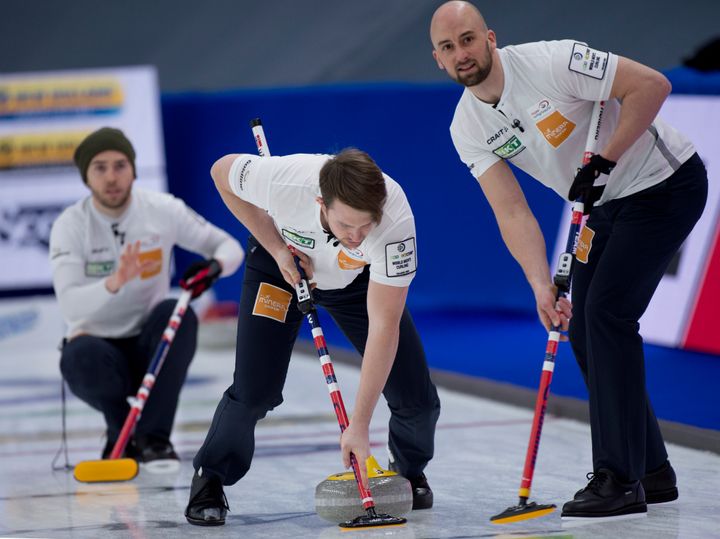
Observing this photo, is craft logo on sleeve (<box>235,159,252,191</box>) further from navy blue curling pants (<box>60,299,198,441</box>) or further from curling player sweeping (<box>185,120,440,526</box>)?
navy blue curling pants (<box>60,299,198,441</box>)

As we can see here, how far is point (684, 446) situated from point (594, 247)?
108cm

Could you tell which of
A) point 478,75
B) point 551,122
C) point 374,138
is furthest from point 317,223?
point 374,138

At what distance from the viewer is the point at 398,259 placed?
109 inches

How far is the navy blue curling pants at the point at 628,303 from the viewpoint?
9.64 ft

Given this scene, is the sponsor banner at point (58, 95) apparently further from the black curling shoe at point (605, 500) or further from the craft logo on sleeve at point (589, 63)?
the black curling shoe at point (605, 500)

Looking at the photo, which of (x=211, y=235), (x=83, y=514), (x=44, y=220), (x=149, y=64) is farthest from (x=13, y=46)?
(x=83, y=514)

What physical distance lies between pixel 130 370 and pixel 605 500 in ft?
6.22

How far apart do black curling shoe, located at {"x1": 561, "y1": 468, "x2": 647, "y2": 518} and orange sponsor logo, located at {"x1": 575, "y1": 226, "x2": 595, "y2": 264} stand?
1.81ft

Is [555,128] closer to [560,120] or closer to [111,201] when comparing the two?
[560,120]

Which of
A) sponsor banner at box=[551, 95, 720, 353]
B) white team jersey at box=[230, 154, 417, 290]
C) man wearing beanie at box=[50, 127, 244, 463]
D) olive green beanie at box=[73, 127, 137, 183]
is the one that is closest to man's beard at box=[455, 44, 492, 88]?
white team jersey at box=[230, 154, 417, 290]

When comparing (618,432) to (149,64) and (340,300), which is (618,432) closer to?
(340,300)

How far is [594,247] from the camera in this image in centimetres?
311

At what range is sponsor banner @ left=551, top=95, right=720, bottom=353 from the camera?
16.2ft

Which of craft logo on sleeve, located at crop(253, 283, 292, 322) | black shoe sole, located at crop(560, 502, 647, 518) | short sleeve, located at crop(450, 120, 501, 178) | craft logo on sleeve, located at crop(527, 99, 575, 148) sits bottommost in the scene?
black shoe sole, located at crop(560, 502, 647, 518)
